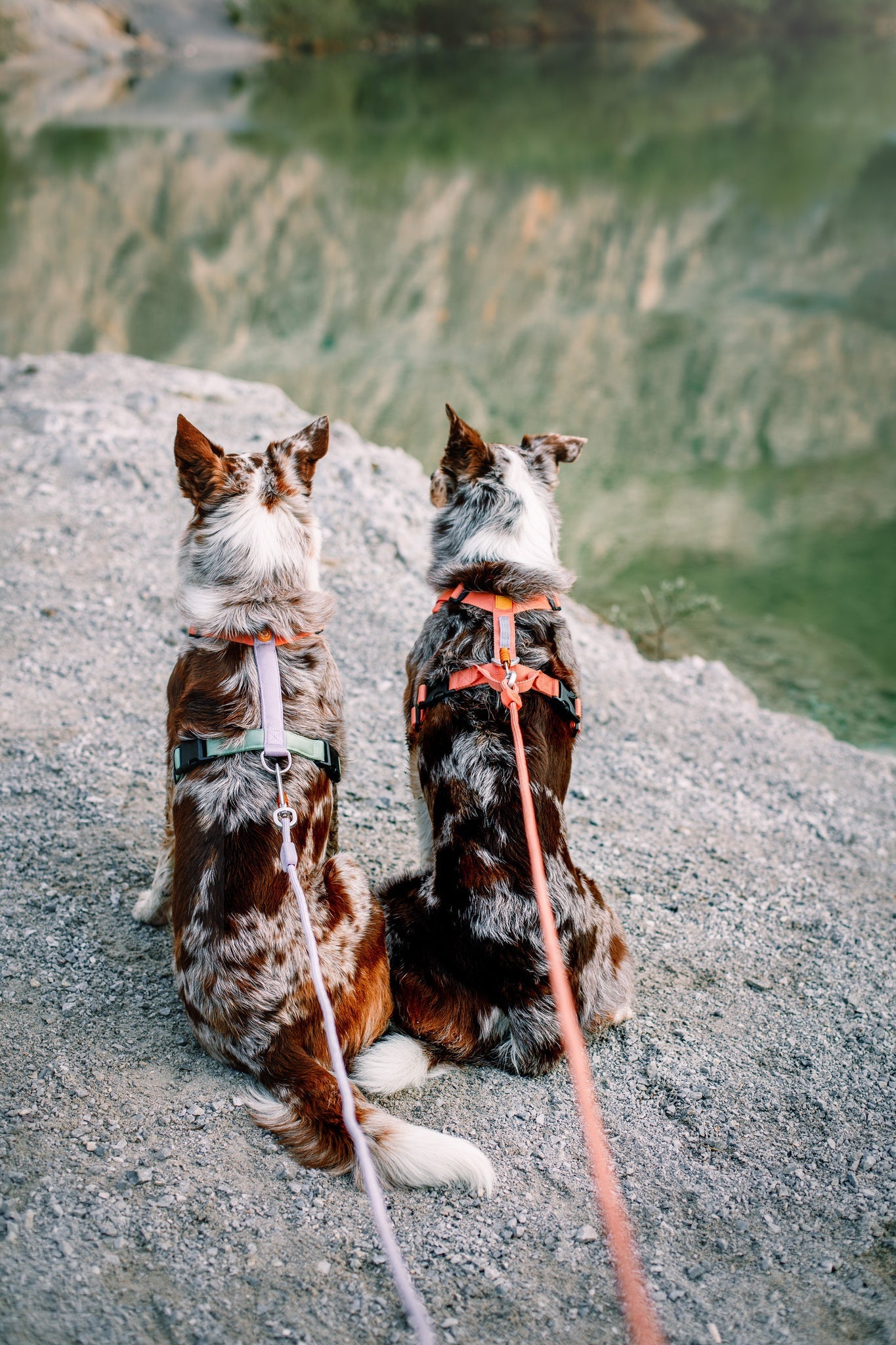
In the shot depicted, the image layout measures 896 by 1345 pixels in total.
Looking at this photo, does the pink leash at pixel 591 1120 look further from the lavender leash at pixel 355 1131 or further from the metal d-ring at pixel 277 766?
the metal d-ring at pixel 277 766

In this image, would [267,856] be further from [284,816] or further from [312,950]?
[312,950]

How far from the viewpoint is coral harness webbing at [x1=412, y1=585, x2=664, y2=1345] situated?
9.27 ft

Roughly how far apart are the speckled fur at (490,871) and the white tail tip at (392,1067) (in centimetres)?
6

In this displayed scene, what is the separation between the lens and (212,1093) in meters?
3.35

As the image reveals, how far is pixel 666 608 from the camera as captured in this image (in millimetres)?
9711

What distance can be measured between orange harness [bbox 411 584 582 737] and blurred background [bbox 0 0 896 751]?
16.7ft

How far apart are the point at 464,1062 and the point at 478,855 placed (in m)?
0.84

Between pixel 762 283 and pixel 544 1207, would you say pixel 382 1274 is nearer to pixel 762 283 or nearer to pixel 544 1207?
pixel 544 1207

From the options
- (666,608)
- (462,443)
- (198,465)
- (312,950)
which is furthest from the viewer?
(666,608)

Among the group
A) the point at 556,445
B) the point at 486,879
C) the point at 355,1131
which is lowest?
the point at 355,1131

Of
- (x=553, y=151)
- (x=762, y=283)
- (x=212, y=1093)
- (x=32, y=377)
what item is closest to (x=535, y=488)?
(x=212, y=1093)

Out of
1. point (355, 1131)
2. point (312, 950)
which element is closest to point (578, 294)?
point (312, 950)

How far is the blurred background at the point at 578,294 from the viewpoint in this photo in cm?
1120

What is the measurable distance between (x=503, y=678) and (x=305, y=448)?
1.32 m
